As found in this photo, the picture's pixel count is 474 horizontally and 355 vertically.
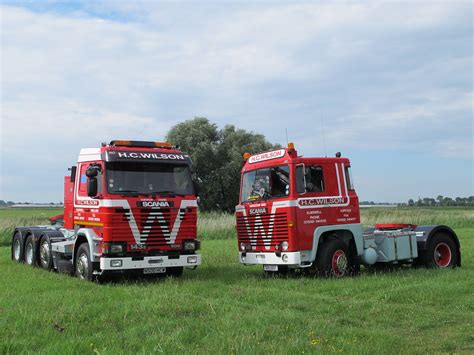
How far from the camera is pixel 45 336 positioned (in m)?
7.21

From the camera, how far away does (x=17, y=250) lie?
61.1 feet

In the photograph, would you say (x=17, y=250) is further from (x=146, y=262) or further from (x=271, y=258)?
(x=271, y=258)

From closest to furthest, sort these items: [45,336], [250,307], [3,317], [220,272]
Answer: [45,336], [3,317], [250,307], [220,272]

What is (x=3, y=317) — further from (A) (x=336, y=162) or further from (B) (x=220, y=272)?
(A) (x=336, y=162)

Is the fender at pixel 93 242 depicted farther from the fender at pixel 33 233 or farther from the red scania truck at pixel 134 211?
the fender at pixel 33 233

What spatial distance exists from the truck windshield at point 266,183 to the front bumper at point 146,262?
2090 mm

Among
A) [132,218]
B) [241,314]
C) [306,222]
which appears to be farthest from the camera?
[306,222]

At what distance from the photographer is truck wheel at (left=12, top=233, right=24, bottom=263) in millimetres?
18072

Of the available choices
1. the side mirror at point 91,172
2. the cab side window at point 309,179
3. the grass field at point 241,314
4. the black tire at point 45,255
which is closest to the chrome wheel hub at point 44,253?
the black tire at point 45,255

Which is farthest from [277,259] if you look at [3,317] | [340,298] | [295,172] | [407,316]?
[3,317]

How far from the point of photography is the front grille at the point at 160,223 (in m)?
12.4

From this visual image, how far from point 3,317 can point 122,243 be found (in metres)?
4.12

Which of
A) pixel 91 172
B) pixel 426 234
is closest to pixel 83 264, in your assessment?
pixel 91 172

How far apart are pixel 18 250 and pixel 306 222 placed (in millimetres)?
10353
